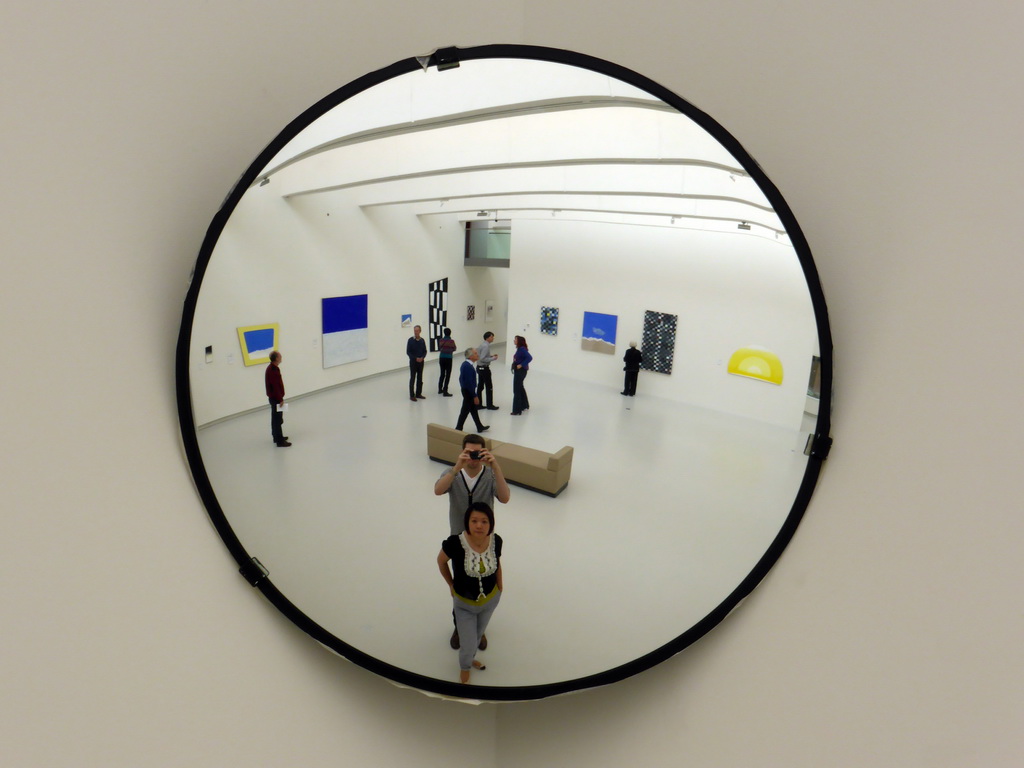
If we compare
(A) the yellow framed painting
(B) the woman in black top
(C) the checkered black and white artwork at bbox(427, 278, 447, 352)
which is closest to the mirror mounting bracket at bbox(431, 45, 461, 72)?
(C) the checkered black and white artwork at bbox(427, 278, 447, 352)

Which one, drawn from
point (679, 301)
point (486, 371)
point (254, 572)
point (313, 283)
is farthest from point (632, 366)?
point (254, 572)

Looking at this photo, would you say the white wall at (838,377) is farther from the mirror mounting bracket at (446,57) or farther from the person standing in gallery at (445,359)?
the person standing in gallery at (445,359)

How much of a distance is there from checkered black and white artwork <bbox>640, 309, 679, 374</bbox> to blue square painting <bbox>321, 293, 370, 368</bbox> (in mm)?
835

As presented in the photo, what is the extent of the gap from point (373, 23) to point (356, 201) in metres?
0.53

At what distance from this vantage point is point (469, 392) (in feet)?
5.15

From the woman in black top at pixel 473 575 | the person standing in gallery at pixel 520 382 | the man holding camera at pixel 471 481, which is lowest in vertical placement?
the woman in black top at pixel 473 575

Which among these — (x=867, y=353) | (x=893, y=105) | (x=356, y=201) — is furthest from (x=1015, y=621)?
(x=356, y=201)

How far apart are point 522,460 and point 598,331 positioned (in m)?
0.45

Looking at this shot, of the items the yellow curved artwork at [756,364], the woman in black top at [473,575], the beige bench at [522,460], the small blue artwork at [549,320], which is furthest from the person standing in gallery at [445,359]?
the yellow curved artwork at [756,364]

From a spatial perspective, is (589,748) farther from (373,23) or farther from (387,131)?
(373,23)

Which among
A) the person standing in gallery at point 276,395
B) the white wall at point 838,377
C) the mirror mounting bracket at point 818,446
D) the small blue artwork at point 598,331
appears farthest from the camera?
the small blue artwork at point 598,331

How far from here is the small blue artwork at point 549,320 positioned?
1.56 metres

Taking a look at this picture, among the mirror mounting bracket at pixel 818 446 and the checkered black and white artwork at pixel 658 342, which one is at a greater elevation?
the checkered black and white artwork at pixel 658 342

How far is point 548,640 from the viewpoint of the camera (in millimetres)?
1650
